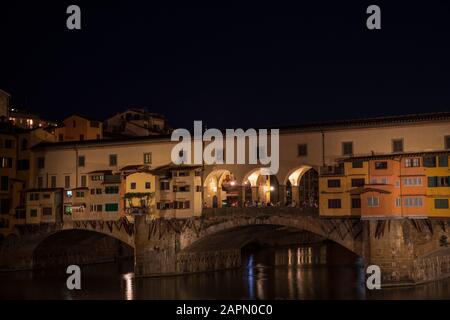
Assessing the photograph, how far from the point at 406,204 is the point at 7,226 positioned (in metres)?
34.8

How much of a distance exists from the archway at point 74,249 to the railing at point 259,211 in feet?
49.1

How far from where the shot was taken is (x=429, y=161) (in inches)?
1731

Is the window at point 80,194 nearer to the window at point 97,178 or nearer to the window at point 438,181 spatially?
the window at point 97,178

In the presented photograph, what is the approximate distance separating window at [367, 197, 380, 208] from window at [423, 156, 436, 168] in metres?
3.58

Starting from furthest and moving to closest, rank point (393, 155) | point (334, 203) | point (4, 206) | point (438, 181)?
point (4, 206) < point (334, 203) < point (393, 155) < point (438, 181)

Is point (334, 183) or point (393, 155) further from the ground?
point (393, 155)

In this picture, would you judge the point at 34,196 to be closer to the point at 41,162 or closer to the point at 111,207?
the point at 41,162

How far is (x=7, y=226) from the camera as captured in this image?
62.0 meters

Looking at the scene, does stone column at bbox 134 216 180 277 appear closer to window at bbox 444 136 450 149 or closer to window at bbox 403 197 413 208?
window at bbox 403 197 413 208

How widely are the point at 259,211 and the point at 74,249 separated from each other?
23.2m

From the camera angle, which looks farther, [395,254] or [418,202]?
[418,202]

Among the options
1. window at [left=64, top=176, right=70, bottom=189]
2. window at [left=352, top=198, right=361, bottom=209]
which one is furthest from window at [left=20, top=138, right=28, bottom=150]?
window at [left=352, top=198, right=361, bottom=209]

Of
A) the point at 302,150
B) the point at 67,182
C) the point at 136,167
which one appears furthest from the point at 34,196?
the point at 302,150
